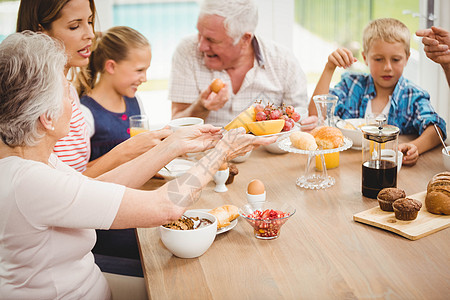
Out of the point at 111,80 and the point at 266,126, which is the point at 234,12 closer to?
the point at 111,80

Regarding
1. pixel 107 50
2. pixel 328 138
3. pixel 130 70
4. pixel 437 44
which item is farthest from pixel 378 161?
pixel 107 50

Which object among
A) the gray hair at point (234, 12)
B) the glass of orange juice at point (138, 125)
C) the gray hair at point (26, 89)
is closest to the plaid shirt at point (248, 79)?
the gray hair at point (234, 12)

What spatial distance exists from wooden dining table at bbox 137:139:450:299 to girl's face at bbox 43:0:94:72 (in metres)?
0.83

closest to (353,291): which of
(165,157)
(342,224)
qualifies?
(342,224)

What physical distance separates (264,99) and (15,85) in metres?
1.69

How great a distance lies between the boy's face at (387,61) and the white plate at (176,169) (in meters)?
1.07

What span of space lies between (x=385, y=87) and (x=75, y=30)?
151cm

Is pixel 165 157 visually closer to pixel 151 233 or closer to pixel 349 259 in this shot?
pixel 151 233

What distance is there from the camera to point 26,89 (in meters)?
1.10

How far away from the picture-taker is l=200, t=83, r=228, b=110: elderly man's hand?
2.23 meters

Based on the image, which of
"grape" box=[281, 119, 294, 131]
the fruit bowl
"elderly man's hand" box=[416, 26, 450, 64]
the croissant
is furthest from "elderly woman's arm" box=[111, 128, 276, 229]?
"elderly man's hand" box=[416, 26, 450, 64]

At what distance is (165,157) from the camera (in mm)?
1529

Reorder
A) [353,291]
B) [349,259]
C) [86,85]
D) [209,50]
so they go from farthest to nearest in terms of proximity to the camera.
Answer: [209,50] < [86,85] < [349,259] < [353,291]

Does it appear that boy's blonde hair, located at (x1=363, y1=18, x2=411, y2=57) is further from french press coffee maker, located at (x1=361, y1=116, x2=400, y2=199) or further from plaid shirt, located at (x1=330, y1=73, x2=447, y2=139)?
french press coffee maker, located at (x1=361, y1=116, x2=400, y2=199)
